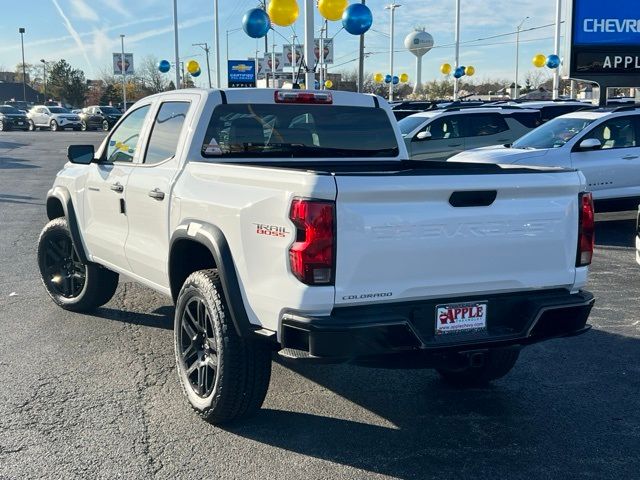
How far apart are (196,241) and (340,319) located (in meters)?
1.24

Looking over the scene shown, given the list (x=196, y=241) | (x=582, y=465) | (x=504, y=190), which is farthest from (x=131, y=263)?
(x=582, y=465)

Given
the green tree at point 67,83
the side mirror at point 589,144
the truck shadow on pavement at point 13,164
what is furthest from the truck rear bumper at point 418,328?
the green tree at point 67,83

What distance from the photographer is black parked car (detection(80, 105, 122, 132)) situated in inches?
1908

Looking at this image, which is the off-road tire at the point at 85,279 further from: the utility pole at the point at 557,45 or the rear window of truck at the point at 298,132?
the utility pole at the point at 557,45

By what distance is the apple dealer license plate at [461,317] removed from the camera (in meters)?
3.71

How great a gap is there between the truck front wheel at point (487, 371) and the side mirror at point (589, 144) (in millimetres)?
6728

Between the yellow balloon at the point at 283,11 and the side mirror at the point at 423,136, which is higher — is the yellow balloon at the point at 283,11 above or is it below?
above

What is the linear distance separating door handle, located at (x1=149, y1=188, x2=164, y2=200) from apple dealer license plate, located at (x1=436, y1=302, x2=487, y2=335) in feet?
6.90

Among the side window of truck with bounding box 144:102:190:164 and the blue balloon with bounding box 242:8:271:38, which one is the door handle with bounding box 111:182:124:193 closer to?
the side window of truck with bounding box 144:102:190:164

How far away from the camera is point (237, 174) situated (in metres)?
3.97

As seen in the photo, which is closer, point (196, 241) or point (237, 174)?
point (237, 174)

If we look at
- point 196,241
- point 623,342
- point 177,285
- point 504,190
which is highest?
point 504,190

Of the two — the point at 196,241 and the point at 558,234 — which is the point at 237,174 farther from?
the point at 558,234

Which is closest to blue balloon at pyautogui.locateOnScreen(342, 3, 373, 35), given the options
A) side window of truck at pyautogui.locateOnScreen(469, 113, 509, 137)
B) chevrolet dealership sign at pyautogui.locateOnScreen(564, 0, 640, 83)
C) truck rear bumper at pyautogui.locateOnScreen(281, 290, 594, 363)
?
side window of truck at pyautogui.locateOnScreen(469, 113, 509, 137)
